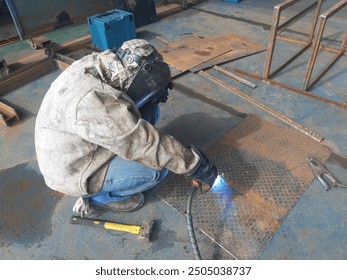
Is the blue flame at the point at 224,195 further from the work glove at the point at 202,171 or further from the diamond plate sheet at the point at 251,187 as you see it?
the work glove at the point at 202,171

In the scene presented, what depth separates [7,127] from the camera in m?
3.07

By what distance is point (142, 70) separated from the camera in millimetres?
1573

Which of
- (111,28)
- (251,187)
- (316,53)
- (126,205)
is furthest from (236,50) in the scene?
(126,205)

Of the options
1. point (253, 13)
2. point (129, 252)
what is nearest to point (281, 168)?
point (129, 252)

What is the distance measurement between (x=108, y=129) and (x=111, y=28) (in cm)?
333

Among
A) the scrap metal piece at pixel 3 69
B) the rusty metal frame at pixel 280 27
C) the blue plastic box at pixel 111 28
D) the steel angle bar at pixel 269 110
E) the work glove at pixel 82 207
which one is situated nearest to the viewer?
the work glove at pixel 82 207

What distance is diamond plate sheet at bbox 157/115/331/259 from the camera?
1979 millimetres

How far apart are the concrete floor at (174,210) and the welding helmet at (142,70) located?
3.22ft

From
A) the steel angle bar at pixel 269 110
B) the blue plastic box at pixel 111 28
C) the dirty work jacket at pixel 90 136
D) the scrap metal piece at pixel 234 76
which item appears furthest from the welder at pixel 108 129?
the blue plastic box at pixel 111 28

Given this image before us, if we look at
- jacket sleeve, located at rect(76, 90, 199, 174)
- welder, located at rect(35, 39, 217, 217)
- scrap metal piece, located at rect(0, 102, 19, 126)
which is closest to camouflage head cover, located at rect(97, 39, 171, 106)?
welder, located at rect(35, 39, 217, 217)

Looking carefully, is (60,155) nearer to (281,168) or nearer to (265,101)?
(281,168)

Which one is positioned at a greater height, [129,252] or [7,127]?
[7,127]

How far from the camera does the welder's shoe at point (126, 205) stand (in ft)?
6.99
